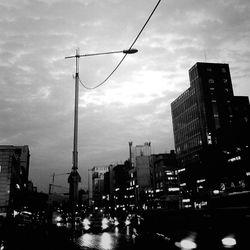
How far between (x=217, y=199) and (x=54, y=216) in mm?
23783

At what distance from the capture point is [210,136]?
101m

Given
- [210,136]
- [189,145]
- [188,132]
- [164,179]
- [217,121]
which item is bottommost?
[164,179]

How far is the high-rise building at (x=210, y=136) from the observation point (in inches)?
3307

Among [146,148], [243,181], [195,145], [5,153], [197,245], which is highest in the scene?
[146,148]

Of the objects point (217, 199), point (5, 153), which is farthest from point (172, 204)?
point (217, 199)

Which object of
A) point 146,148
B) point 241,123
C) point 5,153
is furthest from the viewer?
point 146,148

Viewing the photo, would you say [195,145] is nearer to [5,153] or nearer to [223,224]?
[5,153]

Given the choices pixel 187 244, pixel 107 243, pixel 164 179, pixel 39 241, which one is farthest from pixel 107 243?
pixel 164 179

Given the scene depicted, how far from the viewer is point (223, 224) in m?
12.2

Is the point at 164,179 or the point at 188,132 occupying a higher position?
the point at 188,132

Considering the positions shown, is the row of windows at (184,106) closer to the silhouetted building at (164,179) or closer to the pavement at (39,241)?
the silhouetted building at (164,179)

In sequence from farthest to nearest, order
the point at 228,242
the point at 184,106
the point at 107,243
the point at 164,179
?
the point at 164,179 < the point at 184,106 < the point at 107,243 < the point at 228,242

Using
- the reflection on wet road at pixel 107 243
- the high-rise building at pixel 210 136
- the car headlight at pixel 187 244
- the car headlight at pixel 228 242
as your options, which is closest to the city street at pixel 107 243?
the reflection on wet road at pixel 107 243

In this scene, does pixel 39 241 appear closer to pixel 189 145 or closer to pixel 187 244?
pixel 187 244
